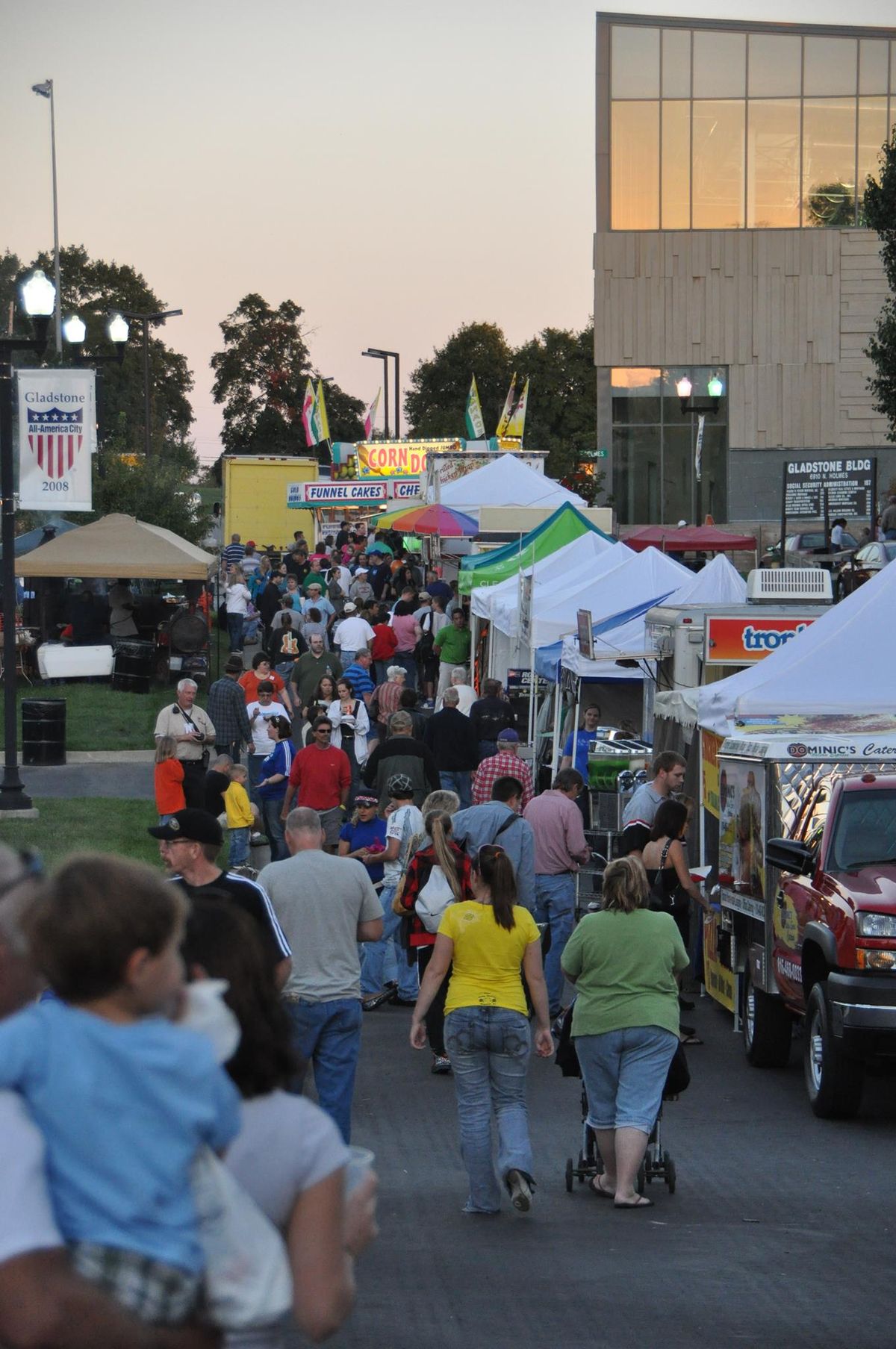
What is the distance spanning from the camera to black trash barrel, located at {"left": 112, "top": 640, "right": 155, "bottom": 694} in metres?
29.8

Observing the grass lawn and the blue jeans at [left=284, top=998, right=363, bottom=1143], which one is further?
the grass lawn

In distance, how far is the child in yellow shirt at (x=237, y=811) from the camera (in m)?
15.6

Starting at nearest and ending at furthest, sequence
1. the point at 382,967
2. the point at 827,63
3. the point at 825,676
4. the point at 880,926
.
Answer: the point at 880,926 → the point at 825,676 → the point at 382,967 → the point at 827,63

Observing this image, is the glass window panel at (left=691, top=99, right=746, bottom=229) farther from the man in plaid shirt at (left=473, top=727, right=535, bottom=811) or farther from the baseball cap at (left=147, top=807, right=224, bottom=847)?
the baseball cap at (left=147, top=807, right=224, bottom=847)

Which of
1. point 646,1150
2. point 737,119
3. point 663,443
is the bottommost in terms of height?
point 646,1150

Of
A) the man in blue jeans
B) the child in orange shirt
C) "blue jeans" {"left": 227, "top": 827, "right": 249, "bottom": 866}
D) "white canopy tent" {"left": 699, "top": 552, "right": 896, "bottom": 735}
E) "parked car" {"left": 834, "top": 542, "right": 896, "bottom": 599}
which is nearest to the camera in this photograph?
the man in blue jeans

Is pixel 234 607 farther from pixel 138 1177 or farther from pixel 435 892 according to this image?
pixel 138 1177

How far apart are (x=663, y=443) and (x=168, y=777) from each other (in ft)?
127

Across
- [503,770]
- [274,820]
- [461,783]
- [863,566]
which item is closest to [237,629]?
[863,566]

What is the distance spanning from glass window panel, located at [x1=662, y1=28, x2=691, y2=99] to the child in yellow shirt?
1557 inches

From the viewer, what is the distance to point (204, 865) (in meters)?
6.29

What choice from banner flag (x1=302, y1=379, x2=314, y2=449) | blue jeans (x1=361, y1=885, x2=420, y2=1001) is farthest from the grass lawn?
banner flag (x1=302, y1=379, x2=314, y2=449)

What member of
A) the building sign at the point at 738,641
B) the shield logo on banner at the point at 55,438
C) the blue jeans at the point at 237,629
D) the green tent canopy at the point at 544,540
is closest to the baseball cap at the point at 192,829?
the building sign at the point at 738,641

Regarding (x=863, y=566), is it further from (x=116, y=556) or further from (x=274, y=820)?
(x=116, y=556)
